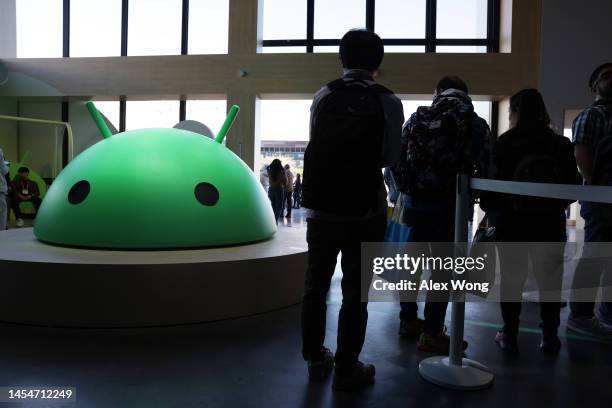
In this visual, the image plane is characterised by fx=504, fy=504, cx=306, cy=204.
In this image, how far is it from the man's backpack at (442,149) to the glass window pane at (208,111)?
10924 millimetres

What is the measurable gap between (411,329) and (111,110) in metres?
12.5

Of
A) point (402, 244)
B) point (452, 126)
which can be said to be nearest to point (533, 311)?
point (402, 244)

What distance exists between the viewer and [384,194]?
234 centimetres

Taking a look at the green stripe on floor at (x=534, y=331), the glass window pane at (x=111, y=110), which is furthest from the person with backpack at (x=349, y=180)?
the glass window pane at (x=111, y=110)

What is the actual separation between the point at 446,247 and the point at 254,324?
1.41 meters

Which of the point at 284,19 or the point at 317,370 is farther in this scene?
the point at 284,19

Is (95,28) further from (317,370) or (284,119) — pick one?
(317,370)

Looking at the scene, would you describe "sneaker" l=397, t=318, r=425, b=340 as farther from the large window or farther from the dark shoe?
the large window

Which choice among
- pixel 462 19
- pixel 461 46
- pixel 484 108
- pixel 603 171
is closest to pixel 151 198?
pixel 603 171

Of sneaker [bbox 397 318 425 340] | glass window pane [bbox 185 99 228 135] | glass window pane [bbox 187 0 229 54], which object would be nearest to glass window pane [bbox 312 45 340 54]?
glass window pane [bbox 187 0 229 54]

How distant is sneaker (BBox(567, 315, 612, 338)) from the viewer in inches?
128

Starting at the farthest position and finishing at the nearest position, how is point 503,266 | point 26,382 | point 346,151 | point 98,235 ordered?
point 98,235
point 503,266
point 26,382
point 346,151

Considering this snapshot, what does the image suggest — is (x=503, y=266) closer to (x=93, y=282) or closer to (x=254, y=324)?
(x=254, y=324)

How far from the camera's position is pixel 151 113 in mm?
13633
